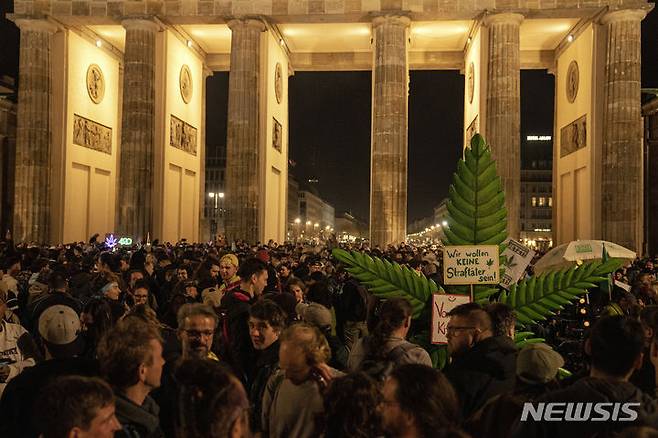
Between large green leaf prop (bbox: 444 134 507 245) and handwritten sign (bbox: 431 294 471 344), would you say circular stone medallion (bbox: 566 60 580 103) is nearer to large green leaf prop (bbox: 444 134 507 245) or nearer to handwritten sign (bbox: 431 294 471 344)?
large green leaf prop (bbox: 444 134 507 245)

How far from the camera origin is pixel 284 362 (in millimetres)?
3945

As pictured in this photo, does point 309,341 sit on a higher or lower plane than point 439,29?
lower

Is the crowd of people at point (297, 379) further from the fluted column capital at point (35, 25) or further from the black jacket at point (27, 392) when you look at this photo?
the fluted column capital at point (35, 25)

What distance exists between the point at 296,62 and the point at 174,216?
40.1ft

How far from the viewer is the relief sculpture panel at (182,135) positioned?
35312mm

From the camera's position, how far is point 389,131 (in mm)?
32375

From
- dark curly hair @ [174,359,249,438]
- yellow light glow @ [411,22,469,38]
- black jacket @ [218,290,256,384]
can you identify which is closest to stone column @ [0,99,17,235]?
yellow light glow @ [411,22,469,38]

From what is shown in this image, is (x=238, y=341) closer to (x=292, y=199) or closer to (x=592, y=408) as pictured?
(x=592, y=408)

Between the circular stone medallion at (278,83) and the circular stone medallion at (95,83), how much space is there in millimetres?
9347

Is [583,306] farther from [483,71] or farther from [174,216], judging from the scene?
[174,216]

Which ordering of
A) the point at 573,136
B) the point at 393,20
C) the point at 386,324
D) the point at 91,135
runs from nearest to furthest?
the point at 386,324 < the point at 393,20 < the point at 573,136 < the point at 91,135

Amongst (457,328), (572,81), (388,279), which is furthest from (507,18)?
(457,328)

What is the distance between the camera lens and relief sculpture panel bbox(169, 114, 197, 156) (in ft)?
116

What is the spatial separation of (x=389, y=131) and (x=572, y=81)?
10.3 meters
